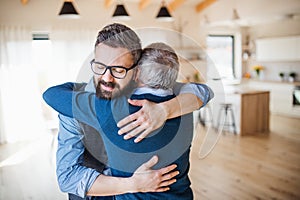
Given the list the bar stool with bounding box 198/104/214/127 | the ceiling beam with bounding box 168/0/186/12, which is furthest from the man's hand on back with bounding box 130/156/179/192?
the ceiling beam with bounding box 168/0/186/12

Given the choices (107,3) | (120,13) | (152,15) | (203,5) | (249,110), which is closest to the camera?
(120,13)

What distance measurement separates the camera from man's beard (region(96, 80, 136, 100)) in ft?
2.89

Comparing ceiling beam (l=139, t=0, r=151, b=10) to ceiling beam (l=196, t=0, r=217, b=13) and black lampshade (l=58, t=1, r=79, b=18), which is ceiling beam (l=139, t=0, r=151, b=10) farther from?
black lampshade (l=58, t=1, r=79, b=18)

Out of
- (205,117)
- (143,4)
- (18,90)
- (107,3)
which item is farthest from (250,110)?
(18,90)

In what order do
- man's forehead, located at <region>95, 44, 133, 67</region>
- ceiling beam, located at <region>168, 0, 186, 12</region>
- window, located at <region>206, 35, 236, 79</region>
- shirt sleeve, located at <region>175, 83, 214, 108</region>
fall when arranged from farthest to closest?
window, located at <region>206, 35, 236, 79</region>, ceiling beam, located at <region>168, 0, 186, 12</region>, shirt sleeve, located at <region>175, 83, 214, 108</region>, man's forehead, located at <region>95, 44, 133, 67</region>

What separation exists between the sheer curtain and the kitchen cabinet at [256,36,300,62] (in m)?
5.20

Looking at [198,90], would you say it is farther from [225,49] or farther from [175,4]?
[225,49]

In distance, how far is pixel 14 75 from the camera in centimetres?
394

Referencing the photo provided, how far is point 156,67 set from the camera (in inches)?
36.2

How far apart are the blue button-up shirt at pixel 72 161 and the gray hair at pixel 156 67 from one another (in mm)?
192

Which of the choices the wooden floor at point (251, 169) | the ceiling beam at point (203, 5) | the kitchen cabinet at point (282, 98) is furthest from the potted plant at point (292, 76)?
the ceiling beam at point (203, 5)

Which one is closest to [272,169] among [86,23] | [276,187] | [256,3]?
[276,187]

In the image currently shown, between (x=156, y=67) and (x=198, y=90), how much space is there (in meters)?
0.28

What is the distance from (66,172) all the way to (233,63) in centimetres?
712
